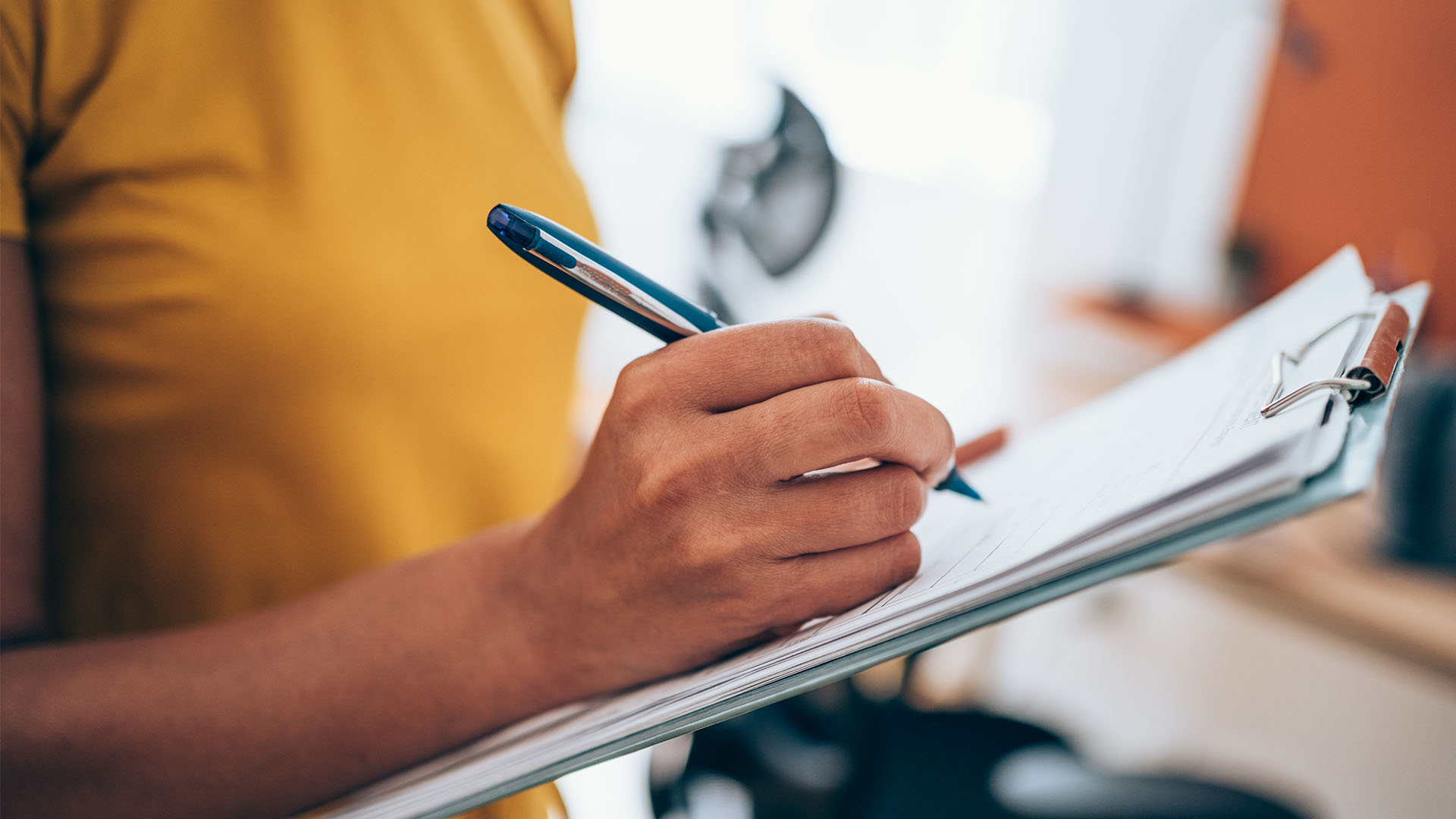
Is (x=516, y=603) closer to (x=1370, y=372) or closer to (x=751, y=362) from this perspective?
(x=751, y=362)

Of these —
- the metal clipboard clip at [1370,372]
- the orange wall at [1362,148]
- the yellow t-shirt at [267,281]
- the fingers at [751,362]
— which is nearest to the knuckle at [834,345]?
the fingers at [751,362]

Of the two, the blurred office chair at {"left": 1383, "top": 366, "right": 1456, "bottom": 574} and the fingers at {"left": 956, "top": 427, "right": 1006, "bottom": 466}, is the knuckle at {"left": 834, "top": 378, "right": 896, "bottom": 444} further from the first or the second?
the blurred office chair at {"left": 1383, "top": 366, "right": 1456, "bottom": 574}

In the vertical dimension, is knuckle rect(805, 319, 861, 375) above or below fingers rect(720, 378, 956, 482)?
above

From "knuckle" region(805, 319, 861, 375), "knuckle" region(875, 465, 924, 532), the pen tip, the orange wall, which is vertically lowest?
"knuckle" region(875, 465, 924, 532)

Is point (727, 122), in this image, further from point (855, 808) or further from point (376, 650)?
point (376, 650)

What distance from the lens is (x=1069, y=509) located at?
303 mm

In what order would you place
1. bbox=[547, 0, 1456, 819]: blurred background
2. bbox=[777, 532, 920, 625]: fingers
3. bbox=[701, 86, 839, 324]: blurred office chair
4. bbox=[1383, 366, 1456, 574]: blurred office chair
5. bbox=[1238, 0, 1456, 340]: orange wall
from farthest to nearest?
bbox=[1238, 0, 1456, 340]: orange wall → bbox=[701, 86, 839, 324]: blurred office chair → bbox=[1383, 366, 1456, 574]: blurred office chair → bbox=[547, 0, 1456, 819]: blurred background → bbox=[777, 532, 920, 625]: fingers

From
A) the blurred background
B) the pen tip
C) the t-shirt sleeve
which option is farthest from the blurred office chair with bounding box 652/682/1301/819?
the t-shirt sleeve

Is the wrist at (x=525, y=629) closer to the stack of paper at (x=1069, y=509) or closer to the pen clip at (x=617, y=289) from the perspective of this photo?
the stack of paper at (x=1069, y=509)

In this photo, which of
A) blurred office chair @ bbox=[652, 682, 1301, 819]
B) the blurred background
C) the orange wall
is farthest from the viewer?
the orange wall

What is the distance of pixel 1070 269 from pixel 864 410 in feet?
7.06

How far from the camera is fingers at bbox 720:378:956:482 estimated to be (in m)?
0.31

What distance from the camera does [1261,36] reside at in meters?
1.76

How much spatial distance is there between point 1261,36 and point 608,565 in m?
2.07
